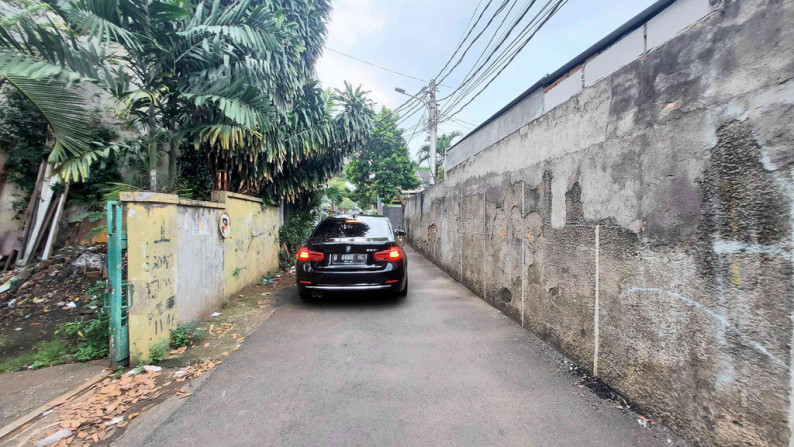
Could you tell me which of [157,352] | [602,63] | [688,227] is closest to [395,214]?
[602,63]

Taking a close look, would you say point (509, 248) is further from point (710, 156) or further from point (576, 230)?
point (710, 156)

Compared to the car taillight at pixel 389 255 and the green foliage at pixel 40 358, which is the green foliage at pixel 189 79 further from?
the car taillight at pixel 389 255

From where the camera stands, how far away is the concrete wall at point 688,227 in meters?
1.51

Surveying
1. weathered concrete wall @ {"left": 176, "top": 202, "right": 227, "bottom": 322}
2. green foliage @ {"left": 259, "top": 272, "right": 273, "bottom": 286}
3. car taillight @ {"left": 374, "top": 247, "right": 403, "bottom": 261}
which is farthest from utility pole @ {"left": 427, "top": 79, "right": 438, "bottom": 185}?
weathered concrete wall @ {"left": 176, "top": 202, "right": 227, "bottom": 322}

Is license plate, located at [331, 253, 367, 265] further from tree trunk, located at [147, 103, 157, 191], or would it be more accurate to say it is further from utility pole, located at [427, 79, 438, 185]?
utility pole, located at [427, 79, 438, 185]

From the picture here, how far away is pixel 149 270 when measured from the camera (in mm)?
3029

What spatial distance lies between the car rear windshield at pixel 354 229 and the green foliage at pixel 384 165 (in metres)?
11.8

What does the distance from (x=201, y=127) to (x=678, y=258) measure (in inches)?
214

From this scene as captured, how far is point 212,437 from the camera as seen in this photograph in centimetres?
199

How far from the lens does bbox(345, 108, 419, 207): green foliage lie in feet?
56.1

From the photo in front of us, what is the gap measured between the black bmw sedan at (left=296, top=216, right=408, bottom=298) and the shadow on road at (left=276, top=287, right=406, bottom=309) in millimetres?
286

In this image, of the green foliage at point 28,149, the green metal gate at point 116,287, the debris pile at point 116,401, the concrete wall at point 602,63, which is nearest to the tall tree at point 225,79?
the green metal gate at point 116,287

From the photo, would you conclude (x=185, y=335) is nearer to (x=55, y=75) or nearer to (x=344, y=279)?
(x=344, y=279)

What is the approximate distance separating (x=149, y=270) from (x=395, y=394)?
8.31 ft
